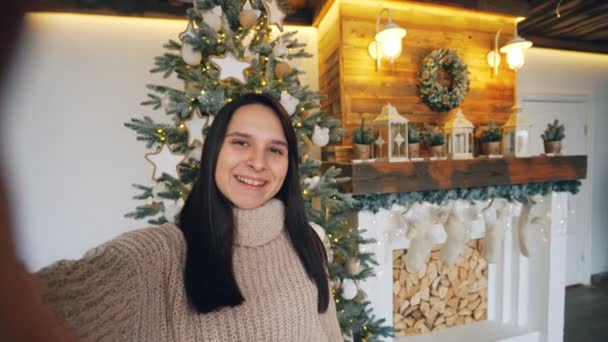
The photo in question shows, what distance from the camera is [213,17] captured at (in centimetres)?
120

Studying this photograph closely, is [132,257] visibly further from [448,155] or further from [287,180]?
[448,155]

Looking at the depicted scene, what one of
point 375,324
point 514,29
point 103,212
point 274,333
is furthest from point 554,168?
point 103,212

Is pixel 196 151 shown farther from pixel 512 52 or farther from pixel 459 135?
pixel 512 52

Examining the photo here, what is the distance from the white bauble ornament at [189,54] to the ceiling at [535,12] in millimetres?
1023

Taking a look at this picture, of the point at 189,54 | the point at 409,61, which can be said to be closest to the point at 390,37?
the point at 409,61

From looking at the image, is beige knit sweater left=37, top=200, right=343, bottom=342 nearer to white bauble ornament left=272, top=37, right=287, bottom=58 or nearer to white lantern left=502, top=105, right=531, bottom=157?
white bauble ornament left=272, top=37, right=287, bottom=58

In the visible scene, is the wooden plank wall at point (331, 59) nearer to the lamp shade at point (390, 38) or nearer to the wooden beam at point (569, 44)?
the lamp shade at point (390, 38)

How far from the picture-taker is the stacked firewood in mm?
2117

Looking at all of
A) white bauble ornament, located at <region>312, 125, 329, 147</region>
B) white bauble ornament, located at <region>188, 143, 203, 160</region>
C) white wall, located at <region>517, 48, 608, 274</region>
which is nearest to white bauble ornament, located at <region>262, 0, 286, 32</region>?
white bauble ornament, located at <region>312, 125, 329, 147</region>

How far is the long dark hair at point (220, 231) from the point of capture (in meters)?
0.75

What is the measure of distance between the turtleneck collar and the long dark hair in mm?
26

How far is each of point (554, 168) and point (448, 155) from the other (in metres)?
0.74

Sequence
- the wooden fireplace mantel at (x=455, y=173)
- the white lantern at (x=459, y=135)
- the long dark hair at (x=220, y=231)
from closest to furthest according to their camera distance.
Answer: the long dark hair at (x=220, y=231) → the wooden fireplace mantel at (x=455, y=173) → the white lantern at (x=459, y=135)

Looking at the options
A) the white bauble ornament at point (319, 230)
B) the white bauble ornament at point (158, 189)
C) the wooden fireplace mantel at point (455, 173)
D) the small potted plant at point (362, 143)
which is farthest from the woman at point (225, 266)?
the small potted plant at point (362, 143)
